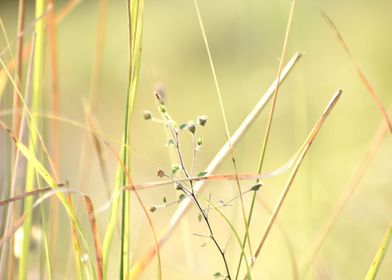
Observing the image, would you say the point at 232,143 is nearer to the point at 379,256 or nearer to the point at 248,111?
the point at 379,256

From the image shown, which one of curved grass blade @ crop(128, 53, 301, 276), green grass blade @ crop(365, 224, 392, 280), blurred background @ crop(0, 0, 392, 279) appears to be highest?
blurred background @ crop(0, 0, 392, 279)

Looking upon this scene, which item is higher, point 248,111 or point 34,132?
point 248,111

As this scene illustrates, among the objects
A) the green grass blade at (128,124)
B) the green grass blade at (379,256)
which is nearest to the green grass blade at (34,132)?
the green grass blade at (128,124)

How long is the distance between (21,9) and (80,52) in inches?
61.4

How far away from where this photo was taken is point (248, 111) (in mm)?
953

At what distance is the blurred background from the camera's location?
78cm

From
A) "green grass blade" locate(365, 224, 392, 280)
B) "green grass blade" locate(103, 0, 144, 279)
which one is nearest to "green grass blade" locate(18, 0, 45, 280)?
"green grass blade" locate(103, 0, 144, 279)

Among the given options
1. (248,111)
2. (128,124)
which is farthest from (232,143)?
(248,111)

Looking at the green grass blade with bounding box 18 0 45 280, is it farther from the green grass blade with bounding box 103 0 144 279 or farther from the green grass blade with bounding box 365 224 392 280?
the green grass blade with bounding box 365 224 392 280

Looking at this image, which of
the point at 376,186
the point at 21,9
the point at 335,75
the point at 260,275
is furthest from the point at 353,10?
the point at 21,9

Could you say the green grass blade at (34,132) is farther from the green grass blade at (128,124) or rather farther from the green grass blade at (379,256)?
the green grass blade at (379,256)

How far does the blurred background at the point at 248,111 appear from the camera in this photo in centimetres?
78

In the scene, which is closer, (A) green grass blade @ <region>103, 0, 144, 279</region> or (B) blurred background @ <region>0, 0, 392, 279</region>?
(A) green grass blade @ <region>103, 0, 144, 279</region>

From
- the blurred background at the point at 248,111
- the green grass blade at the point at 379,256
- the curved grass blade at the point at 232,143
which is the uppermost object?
the blurred background at the point at 248,111
